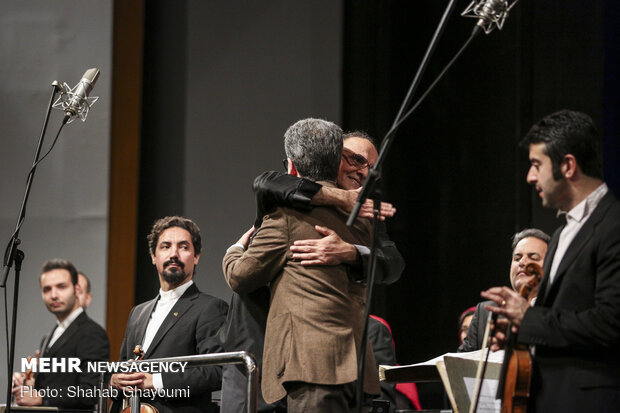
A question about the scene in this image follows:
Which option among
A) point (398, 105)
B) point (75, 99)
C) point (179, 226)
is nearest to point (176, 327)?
point (179, 226)

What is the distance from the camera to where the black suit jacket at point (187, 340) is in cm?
411

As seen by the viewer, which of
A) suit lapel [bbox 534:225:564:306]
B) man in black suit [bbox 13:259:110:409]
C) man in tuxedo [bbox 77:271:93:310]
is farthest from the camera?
man in tuxedo [bbox 77:271:93:310]

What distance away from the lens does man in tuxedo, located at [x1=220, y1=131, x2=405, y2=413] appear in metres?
2.91

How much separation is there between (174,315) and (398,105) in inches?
108

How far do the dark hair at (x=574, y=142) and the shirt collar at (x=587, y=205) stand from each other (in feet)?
0.18

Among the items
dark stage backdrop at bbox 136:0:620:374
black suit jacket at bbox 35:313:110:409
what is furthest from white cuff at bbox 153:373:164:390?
dark stage backdrop at bbox 136:0:620:374

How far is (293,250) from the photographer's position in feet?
9.59

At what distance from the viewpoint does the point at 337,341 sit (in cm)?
284

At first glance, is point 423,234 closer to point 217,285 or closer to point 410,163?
point 410,163

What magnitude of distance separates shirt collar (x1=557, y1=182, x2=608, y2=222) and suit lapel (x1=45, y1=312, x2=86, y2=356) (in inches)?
A: 148

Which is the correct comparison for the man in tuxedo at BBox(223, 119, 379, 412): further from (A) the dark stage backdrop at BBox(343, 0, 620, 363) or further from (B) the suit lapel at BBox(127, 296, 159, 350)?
(A) the dark stage backdrop at BBox(343, 0, 620, 363)

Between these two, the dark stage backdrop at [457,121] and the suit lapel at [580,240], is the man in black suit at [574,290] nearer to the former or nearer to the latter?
the suit lapel at [580,240]

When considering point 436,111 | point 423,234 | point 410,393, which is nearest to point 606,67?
point 436,111

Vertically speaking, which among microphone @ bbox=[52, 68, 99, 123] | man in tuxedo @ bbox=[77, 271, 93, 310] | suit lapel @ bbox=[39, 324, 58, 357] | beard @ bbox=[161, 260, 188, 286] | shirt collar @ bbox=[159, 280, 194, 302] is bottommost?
suit lapel @ bbox=[39, 324, 58, 357]
